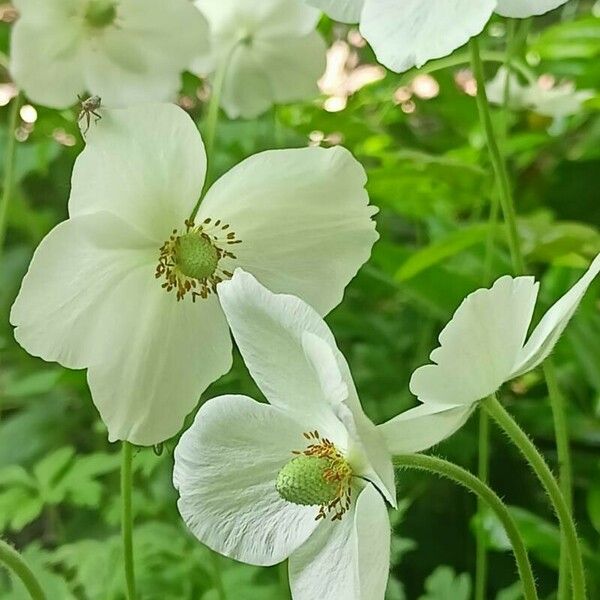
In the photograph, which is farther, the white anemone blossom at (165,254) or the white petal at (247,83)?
the white petal at (247,83)

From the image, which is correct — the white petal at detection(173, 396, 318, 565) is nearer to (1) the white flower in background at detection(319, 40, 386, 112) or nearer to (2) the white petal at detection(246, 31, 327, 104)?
(2) the white petal at detection(246, 31, 327, 104)

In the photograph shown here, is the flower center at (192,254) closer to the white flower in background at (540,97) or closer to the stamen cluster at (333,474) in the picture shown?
the stamen cluster at (333,474)

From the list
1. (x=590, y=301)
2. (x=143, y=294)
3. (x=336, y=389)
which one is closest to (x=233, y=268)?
(x=143, y=294)

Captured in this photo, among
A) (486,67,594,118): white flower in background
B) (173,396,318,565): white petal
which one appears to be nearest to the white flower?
(173,396,318,565): white petal

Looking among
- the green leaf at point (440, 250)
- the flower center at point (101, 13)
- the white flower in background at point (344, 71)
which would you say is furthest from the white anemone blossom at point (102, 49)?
the white flower in background at point (344, 71)

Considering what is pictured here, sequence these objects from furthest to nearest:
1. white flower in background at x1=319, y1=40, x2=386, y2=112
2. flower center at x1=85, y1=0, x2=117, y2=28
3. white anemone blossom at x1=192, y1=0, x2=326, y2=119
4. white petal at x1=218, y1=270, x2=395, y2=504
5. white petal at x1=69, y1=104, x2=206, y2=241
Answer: white flower in background at x1=319, y1=40, x2=386, y2=112 → white anemone blossom at x1=192, y1=0, x2=326, y2=119 → flower center at x1=85, y1=0, x2=117, y2=28 → white petal at x1=69, y1=104, x2=206, y2=241 → white petal at x1=218, y1=270, x2=395, y2=504

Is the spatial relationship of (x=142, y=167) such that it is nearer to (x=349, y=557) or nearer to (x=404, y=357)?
(x=349, y=557)
